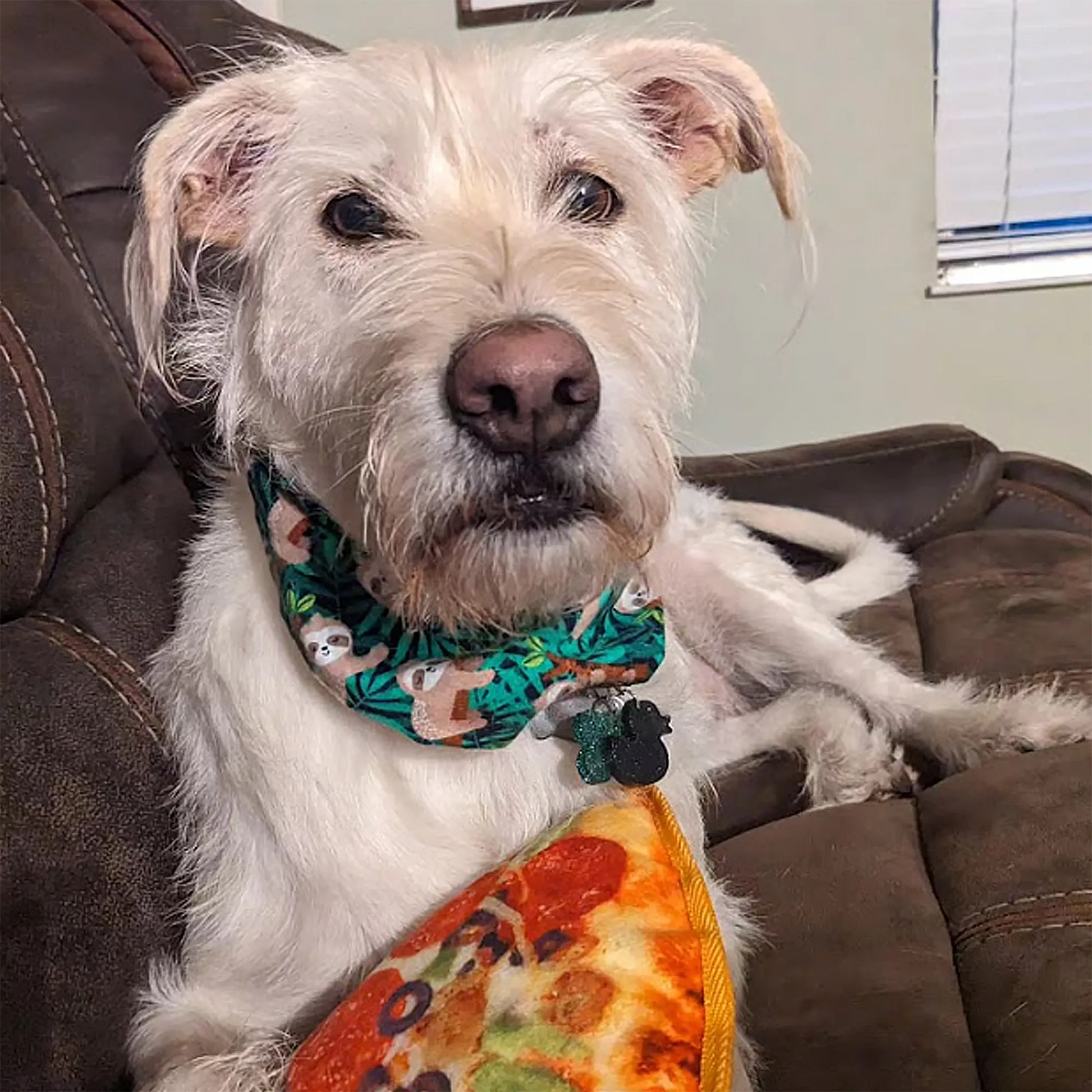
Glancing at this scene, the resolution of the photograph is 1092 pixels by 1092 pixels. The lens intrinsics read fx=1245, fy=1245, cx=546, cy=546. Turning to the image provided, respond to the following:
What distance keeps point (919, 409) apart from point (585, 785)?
2184 mm

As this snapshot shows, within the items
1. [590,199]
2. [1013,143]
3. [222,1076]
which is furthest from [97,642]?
[1013,143]

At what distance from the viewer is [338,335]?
1.29m

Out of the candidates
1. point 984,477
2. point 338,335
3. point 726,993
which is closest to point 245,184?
point 338,335

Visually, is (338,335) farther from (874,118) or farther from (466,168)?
(874,118)

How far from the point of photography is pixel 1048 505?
2.48 meters

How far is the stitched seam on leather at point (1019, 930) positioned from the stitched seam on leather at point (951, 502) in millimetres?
1244

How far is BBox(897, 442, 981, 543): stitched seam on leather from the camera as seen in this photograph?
7.87 feet

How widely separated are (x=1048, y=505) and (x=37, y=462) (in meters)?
1.92

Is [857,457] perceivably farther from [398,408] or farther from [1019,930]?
[398,408]

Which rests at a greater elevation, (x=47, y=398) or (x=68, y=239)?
(x=68, y=239)

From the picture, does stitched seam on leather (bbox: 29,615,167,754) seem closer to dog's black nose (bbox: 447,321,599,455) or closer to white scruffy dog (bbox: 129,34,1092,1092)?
white scruffy dog (bbox: 129,34,1092,1092)

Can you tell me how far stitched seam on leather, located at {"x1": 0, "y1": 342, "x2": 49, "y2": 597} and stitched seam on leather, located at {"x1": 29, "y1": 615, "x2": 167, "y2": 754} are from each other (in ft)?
0.15

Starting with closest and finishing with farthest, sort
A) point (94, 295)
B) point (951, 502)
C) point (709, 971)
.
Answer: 1. point (709, 971)
2. point (94, 295)
3. point (951, 502)

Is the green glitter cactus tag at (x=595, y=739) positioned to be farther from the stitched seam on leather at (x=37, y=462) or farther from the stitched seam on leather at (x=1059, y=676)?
the stitched seam on leather at (x=1059, y=676)
